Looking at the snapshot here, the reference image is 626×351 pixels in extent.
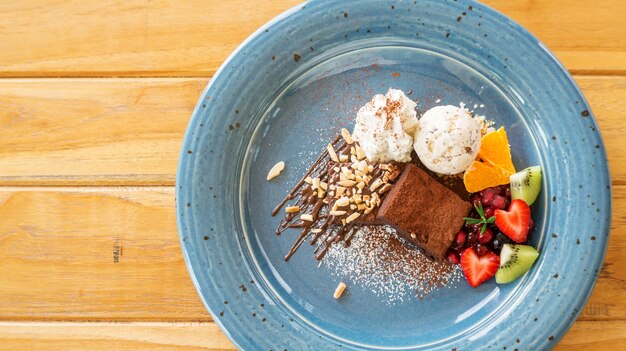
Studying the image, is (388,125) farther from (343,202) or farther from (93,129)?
(93,129)

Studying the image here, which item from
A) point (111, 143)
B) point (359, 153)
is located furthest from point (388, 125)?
point (111, 143)

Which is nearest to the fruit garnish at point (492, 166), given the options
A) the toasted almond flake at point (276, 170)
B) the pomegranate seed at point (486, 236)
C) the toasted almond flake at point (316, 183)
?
the pomegranate seed at point (486, 236)

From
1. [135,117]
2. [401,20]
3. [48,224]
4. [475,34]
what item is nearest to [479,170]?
[475,34]

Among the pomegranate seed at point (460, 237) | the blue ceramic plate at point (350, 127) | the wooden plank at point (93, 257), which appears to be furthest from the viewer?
the wooden plank at point (93, 257)

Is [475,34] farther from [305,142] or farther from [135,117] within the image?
[135,117]

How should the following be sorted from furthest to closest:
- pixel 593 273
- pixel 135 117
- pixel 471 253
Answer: pixel 135 117, pixel 471 253, pixel 593 273

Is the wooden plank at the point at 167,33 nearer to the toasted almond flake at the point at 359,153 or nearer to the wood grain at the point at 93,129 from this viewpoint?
the wood grain at the point at 93,129
